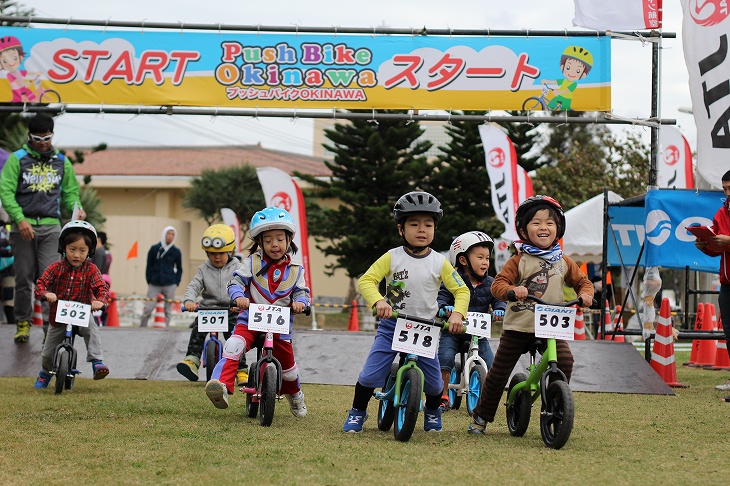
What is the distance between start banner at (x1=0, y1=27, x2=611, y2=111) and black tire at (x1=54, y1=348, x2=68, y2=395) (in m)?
5.88

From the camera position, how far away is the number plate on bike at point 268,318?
24.1ft

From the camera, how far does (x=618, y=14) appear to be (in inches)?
519

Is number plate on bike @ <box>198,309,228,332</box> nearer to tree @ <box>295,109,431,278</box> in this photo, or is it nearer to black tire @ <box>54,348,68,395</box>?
black tire @ <box>54,348,68,395</box>

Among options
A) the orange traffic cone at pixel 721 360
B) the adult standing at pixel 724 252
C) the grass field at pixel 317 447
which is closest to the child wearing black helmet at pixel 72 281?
the grass field at pixel 317 447

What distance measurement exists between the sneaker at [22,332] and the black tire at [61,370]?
2424mm

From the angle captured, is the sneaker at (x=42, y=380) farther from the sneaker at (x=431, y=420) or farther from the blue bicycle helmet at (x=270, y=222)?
the sneaker at (x=431, y=420)

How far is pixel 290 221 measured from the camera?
304 inches

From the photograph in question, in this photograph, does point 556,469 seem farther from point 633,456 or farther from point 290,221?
point 290,221

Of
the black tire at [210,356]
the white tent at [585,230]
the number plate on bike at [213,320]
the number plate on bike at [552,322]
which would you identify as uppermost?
the white tent at [585,230]

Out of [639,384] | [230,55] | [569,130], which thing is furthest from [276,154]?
[639,384]

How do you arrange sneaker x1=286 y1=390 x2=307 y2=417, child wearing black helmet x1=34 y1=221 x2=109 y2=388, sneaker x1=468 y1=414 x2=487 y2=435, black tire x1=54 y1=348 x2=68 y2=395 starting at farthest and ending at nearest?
child wearing black helmet x1=34 y1=221 x2=109 y2=388 < black tire x1=54 y1=348 x2=68 y2=395 < sneaker x1=286 y1=390 x2=307 y2=417 < sneaker x1=468 y1=414 x2=487 y2=435

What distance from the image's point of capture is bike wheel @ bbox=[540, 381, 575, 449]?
19.9ft

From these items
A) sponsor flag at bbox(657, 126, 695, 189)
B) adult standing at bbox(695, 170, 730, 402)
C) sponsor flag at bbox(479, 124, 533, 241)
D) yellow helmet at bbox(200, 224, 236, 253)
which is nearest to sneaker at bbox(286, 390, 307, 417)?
yellow helmet at bbox(200, 224, 236, 253)

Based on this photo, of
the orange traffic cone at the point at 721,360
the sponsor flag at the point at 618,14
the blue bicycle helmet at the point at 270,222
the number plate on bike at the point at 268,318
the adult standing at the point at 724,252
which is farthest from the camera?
the orange traffic cone at the point at 721,360
